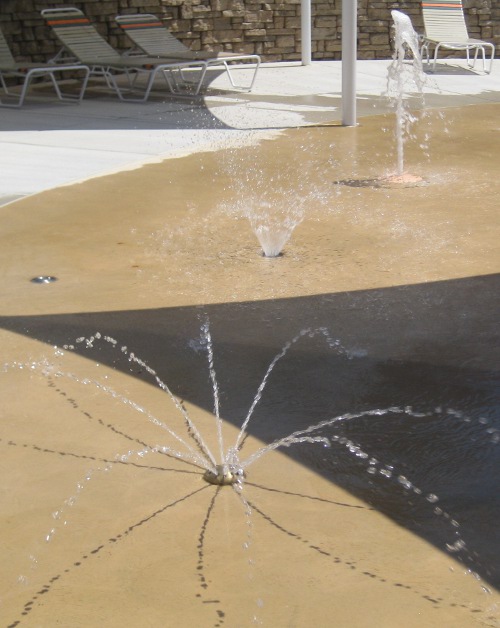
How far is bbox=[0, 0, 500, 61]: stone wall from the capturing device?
14.1 metres

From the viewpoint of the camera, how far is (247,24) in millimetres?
15812

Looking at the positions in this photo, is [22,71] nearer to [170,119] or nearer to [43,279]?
[170,119]

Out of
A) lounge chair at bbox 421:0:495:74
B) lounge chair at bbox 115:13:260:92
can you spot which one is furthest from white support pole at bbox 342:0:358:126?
lounge chair at bbox 421:0:495:74

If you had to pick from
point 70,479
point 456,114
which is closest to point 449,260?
point 70,479

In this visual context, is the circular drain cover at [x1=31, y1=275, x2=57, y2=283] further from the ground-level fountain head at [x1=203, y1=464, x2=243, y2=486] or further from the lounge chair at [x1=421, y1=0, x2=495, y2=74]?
the lounge chair at [x1=421, y1=0, x2=495, y2=74]

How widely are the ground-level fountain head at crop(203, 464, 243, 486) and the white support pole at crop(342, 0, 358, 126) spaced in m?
7.39

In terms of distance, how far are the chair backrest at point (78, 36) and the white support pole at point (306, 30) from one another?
10.3 feet

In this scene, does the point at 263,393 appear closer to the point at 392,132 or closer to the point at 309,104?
the point at 392,132

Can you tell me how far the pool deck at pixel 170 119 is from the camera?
8727 mm

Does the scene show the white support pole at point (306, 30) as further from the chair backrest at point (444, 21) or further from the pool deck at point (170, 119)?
the chair backrest at point (444, 21)

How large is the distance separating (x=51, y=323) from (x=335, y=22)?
496 inches

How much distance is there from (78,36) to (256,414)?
1037 centimetres

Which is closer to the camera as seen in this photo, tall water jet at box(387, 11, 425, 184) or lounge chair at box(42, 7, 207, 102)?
tall water jet at box(387, 11, 425, 184)

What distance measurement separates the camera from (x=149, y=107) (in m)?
12.0
